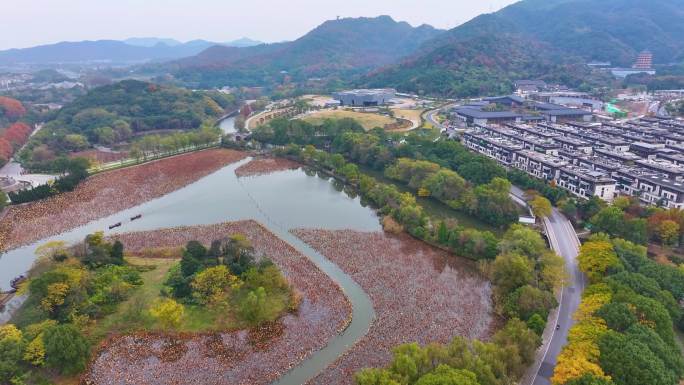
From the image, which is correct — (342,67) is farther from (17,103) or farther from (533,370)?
(533,370)

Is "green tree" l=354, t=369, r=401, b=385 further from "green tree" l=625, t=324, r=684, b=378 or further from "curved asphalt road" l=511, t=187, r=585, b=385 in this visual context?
"green tree" l=625, t=324, r=684, b=378

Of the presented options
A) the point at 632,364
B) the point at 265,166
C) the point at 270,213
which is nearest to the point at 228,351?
the point at 632,364

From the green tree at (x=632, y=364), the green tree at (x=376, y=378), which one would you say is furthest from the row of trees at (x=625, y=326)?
the green tree at (x=376, y=378)

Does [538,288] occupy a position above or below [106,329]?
above

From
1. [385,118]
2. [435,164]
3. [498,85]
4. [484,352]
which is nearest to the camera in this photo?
[484,352]

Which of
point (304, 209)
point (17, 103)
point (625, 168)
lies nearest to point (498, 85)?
point (625, 168)

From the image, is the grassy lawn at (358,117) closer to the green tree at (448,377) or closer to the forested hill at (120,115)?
the forested hill at (120,115)

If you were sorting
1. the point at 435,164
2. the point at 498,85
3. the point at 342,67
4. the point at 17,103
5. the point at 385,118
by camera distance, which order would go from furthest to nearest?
1. the point at 342,67
2. the point at 498,85
3. the point at 17,103
4. the point at 385,118
5. the point at 435,164
